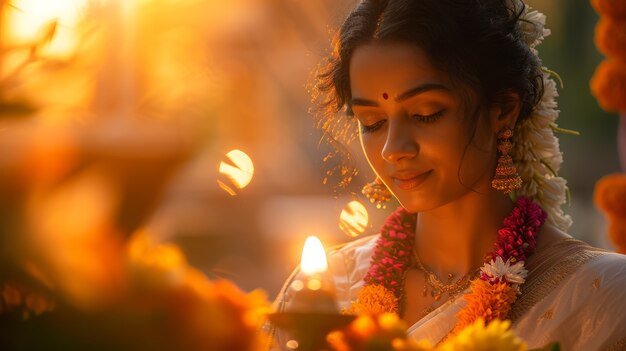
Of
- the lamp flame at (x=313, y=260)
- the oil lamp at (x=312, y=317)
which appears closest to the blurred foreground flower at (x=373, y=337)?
the oil lamp at (x=312, y=317)

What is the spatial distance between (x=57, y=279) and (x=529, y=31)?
1799 millimetres

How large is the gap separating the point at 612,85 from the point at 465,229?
81cm

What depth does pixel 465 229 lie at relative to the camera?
202cm

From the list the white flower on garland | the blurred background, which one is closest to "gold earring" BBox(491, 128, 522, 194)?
the white flower on garland

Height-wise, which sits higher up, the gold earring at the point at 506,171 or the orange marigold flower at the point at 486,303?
the gold earring at the point at 506,171

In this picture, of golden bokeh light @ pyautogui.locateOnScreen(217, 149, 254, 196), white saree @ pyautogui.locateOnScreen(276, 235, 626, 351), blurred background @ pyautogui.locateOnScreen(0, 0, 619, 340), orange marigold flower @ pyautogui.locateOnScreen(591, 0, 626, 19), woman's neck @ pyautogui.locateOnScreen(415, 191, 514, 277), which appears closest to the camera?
blurred background @ pyautogui.locateOnScreen(0, 0, 619, 340)

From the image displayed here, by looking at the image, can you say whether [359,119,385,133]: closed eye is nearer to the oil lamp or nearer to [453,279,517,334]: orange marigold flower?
[453,279,517,334]: orange marigold flower

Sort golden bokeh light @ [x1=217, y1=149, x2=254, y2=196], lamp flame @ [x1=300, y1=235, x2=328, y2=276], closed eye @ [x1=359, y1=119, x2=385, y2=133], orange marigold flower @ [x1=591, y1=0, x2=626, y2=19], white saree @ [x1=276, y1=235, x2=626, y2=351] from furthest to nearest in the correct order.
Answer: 1. orange marigold flower @ [x1=591, y1=0, x2=626, y2=19]
2. golden bokeh light @ [x1=217, y1=149, x2=254, y2=196]
3. closed eye @ [x1=359, y1=119, x2=385, y2=133]
4. white saree @ [x1=276, y1=235, x2=626, y2=351]
5. lamp flame @ [x1=300, y1=235, x2=328, y2=276]

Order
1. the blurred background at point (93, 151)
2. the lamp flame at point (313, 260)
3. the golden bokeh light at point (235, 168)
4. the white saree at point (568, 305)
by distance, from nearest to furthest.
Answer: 1. the blurred background at point (93, 151)
2. the lamp flame at point (313, 260)
3. the white saree at point (568, 305)
4. the golden bokeh light at point (235, 168)

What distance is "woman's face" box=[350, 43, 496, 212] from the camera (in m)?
1.83

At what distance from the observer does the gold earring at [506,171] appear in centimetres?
195

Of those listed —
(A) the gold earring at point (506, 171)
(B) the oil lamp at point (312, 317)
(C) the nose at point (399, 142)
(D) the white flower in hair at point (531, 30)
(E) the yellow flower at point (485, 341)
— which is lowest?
(E) the yellow flower at point (485, 341)

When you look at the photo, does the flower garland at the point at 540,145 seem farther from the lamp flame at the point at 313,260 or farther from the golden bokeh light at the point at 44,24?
the golden bokeh light at the point at 44,24

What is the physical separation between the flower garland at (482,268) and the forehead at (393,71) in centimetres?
41
